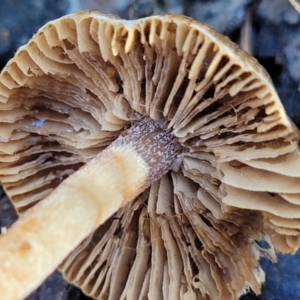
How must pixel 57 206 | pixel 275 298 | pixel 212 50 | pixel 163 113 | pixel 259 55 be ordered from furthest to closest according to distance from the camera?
1. pixel 259 55
2. pixel 275 298
3. pixel 163 113
4. pixel 57 206
5. pixel 212 50

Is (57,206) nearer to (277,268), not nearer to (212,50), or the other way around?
(212,50)

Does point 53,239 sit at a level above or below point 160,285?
above

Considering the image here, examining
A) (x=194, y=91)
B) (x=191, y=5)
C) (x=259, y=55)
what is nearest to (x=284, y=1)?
(x=259, y=55)

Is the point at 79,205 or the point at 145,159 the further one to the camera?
the point at 145,159

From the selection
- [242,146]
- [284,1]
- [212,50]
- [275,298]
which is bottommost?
[275,298]
